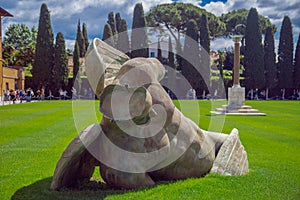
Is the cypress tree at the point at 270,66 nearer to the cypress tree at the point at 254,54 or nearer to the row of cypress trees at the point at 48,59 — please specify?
the cypress tree at the point at 254,54

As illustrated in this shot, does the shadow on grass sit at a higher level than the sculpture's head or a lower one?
lower

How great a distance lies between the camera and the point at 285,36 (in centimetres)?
5784

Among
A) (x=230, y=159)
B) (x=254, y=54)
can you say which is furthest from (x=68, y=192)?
(x=254, y=54)

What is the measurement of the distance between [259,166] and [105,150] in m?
4.19

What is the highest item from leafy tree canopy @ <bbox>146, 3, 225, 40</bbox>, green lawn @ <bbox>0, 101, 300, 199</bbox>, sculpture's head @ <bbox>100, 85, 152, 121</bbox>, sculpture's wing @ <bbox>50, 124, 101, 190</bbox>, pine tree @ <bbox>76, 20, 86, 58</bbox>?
leafy tree canopy @ <bbox>146, 3, 225, 40</bbox>

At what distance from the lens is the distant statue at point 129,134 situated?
4.39m

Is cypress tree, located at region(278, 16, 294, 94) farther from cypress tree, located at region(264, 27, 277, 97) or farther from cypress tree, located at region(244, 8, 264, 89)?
cypress tree, located at region(244, 8, 264, 89)

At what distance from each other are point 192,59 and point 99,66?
4990cm

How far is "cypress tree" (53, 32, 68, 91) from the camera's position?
2055 inches

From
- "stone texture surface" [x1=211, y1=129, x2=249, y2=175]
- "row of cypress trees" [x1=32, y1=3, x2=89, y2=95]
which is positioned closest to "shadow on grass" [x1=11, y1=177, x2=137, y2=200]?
"stone texture surface" [x1=211, y1=129, x2=249, y2=175]

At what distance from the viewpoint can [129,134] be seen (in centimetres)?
487

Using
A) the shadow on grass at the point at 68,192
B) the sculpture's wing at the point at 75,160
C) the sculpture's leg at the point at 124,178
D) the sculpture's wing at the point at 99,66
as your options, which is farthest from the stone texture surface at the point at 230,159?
the sculpture's wing at the point at 99,66

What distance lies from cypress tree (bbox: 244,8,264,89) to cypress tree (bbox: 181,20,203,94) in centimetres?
842

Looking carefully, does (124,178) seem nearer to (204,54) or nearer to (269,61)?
(204,54)
